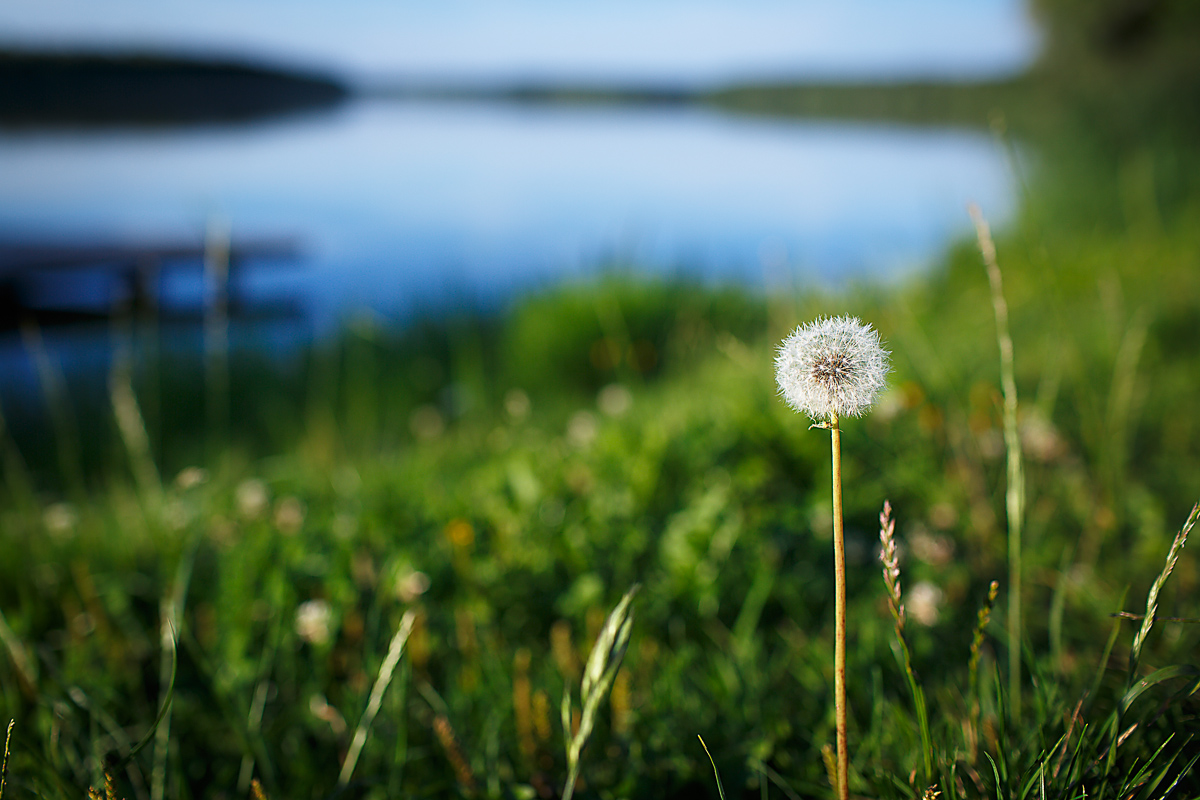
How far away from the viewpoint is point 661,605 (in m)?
1.82

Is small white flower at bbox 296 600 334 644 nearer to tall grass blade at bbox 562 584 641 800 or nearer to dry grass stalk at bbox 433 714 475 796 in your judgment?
dry grass stalk at bbox 433 714 475 796

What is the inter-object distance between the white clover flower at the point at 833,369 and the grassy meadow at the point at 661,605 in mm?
285

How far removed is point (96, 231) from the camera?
11156 millimetres

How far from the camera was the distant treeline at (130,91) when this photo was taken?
34719 mm

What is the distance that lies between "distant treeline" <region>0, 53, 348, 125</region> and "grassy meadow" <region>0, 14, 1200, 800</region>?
40.1 m

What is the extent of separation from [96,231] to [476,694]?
1253 cm

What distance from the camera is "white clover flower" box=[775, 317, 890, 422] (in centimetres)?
73

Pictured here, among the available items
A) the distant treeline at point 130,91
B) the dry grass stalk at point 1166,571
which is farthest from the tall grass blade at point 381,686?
the distant treeline at point 130,91

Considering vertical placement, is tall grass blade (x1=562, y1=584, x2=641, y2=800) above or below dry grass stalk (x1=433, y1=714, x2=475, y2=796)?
above

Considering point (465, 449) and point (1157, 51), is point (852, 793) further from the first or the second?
point (1157, 51)

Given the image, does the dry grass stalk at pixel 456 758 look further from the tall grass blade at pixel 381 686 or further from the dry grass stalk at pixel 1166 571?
the dry grass stalk at pixel 1166 571

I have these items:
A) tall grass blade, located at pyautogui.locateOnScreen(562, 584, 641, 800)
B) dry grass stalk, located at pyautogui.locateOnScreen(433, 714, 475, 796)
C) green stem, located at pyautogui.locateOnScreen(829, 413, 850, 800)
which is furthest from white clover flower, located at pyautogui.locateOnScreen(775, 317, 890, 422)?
dry grass stalk, located at pyautogui.locateOnScreen(433, 714, 475, 796)

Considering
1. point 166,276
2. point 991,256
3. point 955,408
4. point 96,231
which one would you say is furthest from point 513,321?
point 96,231

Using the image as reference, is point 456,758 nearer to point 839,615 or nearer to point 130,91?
point 839,615
